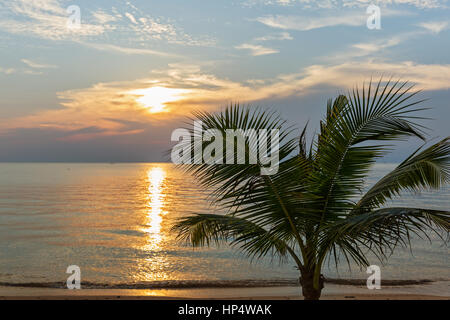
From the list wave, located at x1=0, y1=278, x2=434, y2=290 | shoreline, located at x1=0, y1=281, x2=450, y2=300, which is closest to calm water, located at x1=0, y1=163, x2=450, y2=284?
wave, located at x1=0, y1=278, x2=434, y2=290

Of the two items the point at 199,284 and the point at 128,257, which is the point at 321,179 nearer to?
the point at 199,284

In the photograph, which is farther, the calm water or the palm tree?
the calm water

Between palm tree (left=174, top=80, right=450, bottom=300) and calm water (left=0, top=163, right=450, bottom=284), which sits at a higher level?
palm tree (left=174, top=80, right=450, bottom=300)

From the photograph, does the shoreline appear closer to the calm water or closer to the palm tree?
the calm water

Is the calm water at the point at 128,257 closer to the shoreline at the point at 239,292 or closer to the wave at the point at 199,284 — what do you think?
the wave at the point at 199,284

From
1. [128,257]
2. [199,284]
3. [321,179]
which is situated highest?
[321,179]

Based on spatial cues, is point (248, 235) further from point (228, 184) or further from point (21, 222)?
point (21, 222)

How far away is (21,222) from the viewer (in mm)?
27062

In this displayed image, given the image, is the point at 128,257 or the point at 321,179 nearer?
the point at 321,179

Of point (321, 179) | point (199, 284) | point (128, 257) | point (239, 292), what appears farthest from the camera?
point (128, 257)

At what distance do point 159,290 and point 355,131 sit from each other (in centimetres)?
943

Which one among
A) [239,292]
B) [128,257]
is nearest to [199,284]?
[239,292]
